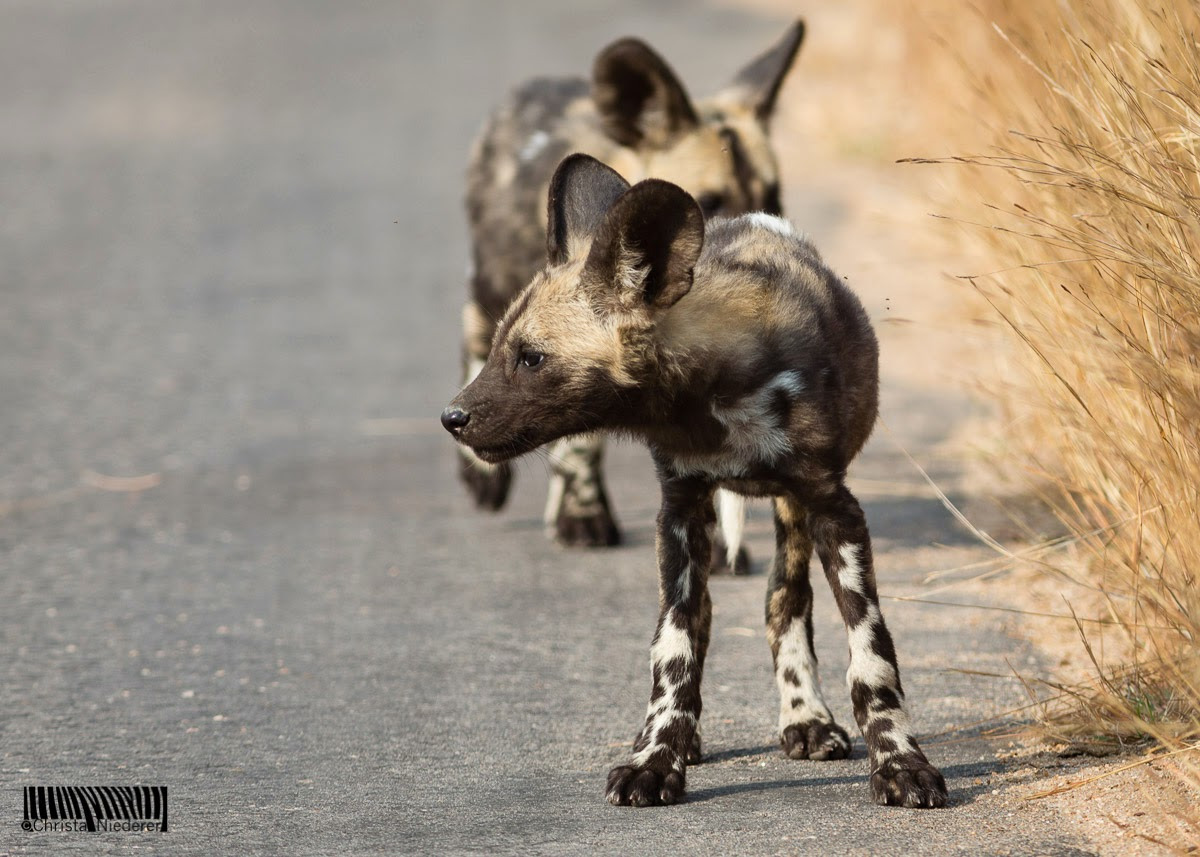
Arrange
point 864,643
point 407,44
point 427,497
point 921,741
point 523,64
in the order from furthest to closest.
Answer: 1. point 407,44
2. point 523,64
3. point 427,497
4. point 921,741
5. point 864,643

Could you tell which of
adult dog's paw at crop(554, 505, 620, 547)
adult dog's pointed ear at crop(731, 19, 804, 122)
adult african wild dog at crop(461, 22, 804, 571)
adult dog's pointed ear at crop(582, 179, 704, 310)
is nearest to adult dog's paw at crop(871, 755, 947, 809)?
adult dog's pointed ear at crop(582, 179, 704, 310)

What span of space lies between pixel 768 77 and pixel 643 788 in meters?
3.70

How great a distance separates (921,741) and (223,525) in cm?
330

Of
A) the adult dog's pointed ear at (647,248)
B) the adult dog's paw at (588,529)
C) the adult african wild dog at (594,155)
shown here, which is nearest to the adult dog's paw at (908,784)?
the adult dog's pointed ear at (647,248)

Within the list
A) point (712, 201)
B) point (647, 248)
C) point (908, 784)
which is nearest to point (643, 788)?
point (908, 784)

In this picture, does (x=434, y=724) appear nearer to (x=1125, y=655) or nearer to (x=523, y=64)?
(x=1125, y=655)

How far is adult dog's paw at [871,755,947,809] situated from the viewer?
11.7ft

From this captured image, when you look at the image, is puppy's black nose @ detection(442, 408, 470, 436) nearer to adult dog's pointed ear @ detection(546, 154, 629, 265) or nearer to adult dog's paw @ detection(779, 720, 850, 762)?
adult dog's pointed ear @ detection(546, 154, 629, 265)

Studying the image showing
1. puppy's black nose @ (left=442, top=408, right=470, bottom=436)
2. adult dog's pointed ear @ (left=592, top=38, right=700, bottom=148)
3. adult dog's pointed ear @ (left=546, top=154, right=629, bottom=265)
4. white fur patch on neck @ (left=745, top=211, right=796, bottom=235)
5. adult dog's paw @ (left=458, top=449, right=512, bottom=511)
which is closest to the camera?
puppy's black nose @ (left=442, top=408, right=470, bottom=436)

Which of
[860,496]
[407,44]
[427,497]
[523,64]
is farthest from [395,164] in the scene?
[860,496]

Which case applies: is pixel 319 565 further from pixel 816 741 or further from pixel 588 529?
pixel 816 741

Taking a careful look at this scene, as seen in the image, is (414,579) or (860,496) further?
(860,496)

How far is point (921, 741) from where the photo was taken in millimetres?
4074

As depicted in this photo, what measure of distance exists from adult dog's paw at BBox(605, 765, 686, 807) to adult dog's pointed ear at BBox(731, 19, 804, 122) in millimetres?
3476
